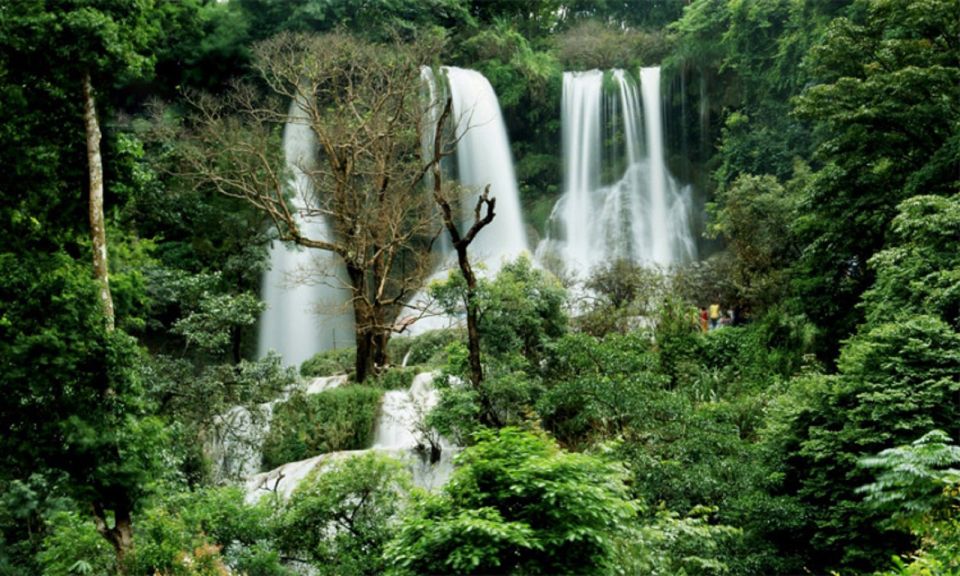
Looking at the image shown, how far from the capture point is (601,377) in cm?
1084

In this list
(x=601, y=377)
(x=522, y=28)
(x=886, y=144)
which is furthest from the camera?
(x=522, y=28)

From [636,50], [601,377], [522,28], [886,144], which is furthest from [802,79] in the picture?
[601,377]

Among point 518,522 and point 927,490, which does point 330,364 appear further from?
point 927,490

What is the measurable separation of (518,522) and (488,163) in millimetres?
20987

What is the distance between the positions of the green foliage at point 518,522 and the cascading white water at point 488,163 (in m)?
18.6

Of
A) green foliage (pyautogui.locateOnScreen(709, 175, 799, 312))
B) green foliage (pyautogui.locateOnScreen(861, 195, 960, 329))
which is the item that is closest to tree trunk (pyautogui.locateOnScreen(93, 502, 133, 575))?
green foliage (pyautogui.locateOnScreen(861, 195, 960, 329))

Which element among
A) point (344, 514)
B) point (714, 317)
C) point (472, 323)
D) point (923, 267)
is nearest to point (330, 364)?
point (472, 323)

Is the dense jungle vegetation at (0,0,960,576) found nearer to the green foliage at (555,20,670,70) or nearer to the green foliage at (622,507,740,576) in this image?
the green foliage at (622,507,740,576)

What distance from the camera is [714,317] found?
59.6ft

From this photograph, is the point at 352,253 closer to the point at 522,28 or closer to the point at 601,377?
the point at 601,377

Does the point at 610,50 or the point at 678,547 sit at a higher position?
the point at 610,50

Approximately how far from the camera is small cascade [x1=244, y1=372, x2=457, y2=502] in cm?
1183

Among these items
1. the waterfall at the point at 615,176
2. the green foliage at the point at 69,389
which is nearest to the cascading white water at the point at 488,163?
the waterfall at the point at 615,176

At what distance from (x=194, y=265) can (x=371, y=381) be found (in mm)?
8912
